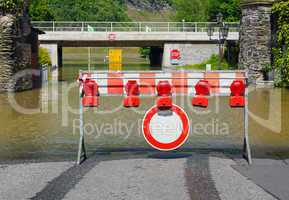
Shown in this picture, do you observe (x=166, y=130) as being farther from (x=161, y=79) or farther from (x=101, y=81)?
(x=101, y=81)

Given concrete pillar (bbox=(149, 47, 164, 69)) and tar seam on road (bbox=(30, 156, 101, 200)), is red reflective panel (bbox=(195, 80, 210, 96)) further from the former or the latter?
concrete pillar (bbox=(149, 47, 164, 69))

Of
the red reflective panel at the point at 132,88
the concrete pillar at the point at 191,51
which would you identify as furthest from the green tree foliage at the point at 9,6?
the concrete pillar at the point at 191,51

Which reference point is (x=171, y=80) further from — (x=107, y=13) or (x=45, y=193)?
(x=107, y=13)

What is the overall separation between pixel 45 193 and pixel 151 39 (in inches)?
2001

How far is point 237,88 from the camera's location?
31.9ft

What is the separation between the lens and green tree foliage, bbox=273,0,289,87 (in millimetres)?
29109

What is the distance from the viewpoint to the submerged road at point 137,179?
23.9 feet

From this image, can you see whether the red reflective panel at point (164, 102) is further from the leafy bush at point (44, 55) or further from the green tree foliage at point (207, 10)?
the green tree foliage at point (207, 10)

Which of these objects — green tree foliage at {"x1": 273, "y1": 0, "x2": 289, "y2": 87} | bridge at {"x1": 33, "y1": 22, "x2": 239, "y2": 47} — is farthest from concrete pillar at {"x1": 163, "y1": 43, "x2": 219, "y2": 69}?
green tree foliage at {"x1": 273, "y1": 0, "x2": 289, "y2": 87}

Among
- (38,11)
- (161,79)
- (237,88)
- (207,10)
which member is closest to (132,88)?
(161,79)

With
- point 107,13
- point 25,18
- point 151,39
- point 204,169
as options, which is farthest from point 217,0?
point 204,169

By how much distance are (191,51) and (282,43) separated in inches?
1130

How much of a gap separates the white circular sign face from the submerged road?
17.9 inches

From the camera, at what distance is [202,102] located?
949 cm
